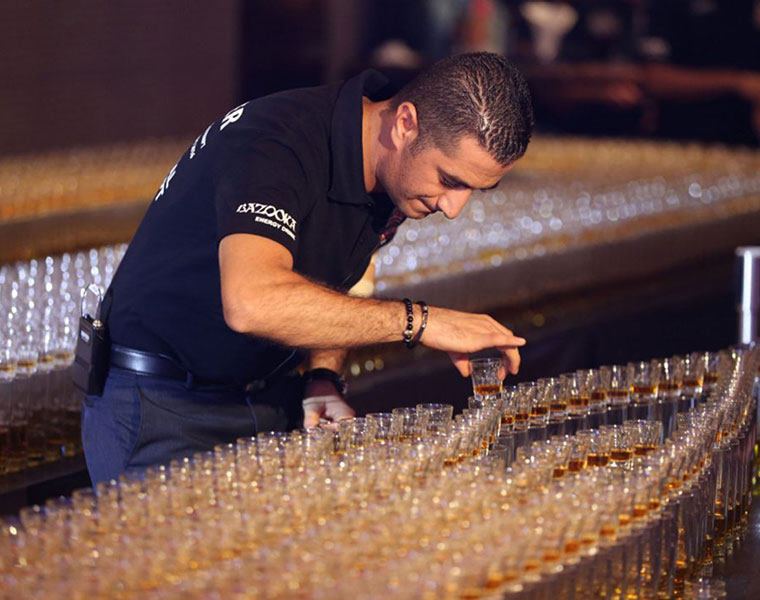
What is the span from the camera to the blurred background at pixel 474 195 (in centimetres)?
466

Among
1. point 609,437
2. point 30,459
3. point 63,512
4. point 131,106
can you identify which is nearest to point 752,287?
point 609,437

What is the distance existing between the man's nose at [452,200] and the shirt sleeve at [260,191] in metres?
0.30

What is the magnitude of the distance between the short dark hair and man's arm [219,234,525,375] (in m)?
0.34

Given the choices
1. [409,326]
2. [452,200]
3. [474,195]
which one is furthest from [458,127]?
[474,195]

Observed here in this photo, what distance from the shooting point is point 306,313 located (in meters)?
2.52

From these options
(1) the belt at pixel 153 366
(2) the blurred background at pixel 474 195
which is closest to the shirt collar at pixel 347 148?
(1) the belt at pixel 153 366

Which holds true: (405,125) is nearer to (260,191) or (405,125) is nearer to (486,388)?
(260,191)

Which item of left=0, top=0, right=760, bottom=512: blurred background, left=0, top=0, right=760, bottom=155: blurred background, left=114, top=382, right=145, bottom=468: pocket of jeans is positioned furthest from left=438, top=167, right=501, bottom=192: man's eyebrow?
left=0, top=0, right=760, bottom=155: blurred background

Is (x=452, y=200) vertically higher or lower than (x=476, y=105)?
lower

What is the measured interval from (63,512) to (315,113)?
3.41 feet

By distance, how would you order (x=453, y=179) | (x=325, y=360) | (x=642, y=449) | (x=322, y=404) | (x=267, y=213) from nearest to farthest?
(x=267, y=213)
(x=642, y=449)
(x=453, y=179)
(x=322, y=404)
(x=325, y=360)

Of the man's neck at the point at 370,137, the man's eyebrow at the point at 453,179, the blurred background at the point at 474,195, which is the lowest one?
the blurred background at the point at 474,195

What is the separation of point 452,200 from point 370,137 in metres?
0.23

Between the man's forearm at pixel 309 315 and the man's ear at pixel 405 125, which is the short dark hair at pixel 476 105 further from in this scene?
the man's forearm at pixel 309 315
